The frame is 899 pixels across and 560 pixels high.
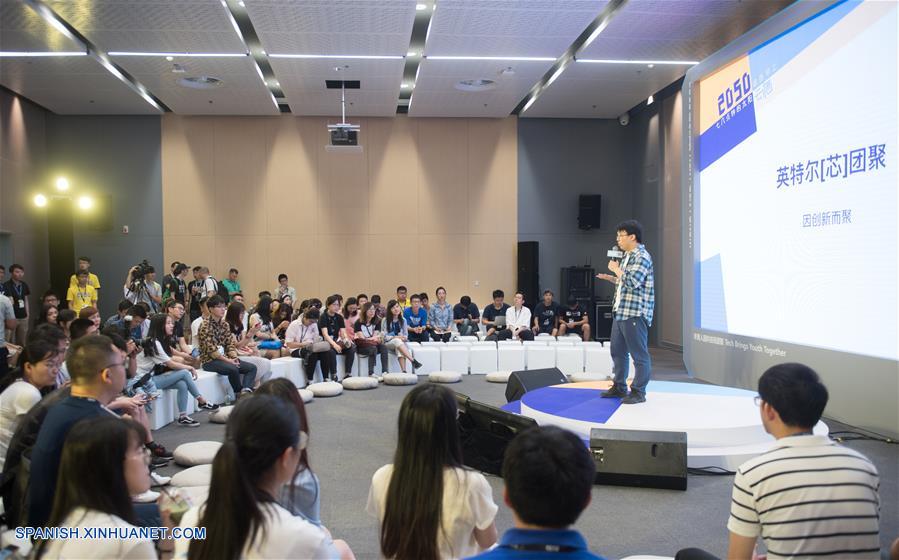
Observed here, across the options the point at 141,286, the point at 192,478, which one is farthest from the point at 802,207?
the point at 141,286

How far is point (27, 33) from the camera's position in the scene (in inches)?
308

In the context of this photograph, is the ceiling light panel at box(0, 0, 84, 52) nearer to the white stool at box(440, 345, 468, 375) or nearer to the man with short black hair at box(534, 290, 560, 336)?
the white stool at box(440, 345, 468, 375)

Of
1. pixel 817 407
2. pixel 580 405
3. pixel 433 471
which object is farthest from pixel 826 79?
pixel 433 471

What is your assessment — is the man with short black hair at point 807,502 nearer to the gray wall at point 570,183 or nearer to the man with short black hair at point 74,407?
the man with short black hair at point 74,407

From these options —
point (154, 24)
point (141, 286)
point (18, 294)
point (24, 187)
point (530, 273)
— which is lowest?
point (18, 294)

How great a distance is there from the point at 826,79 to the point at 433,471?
5097mm

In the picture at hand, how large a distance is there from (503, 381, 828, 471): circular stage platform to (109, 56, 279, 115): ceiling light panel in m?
6.53

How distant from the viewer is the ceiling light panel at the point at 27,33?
7164 millimetres

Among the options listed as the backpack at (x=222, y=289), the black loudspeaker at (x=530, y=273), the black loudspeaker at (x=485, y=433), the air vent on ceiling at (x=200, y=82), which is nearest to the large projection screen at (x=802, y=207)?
the black loudspeaker at (x=485, y=433)

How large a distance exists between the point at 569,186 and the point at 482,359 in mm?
5566

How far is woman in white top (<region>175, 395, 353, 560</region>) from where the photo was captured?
4.90ft

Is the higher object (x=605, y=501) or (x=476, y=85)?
(x=476, y=85)

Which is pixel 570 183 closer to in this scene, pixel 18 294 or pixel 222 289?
pixel 222 289

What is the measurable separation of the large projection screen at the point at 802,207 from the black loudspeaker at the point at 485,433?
288cm
